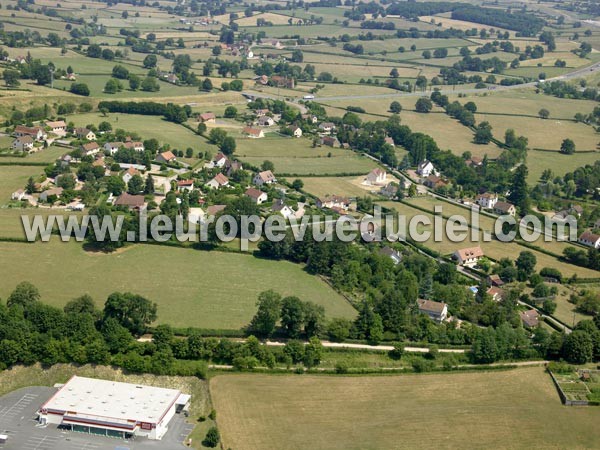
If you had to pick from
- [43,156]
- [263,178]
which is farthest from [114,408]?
[43,156]

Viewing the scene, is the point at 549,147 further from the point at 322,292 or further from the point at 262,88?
the point at 322,292

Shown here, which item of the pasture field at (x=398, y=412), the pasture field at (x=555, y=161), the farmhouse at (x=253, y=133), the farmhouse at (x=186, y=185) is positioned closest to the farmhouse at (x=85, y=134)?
the farmhouse at (x=186, y=185)

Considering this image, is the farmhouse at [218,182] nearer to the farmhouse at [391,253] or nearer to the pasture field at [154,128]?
the pasture field at [154,128]

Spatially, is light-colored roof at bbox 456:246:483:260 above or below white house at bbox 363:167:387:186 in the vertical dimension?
below

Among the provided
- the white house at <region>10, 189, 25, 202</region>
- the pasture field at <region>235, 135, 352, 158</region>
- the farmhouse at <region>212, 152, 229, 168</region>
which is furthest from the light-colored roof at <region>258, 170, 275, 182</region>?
the white house at <region>10, 189, 25, 202</region>

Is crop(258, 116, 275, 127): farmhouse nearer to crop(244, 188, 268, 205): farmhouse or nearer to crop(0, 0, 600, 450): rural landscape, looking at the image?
crop(0, 0, 600, 450): rural landscape

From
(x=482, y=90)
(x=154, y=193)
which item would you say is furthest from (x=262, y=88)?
(x=154, y=193)
